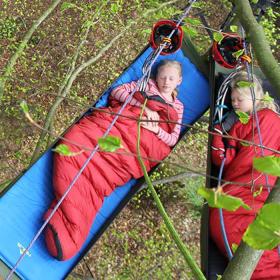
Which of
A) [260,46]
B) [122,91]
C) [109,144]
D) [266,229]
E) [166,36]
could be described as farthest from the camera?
[122,91]

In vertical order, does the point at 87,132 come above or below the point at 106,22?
below

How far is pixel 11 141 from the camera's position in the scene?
2.86 metres

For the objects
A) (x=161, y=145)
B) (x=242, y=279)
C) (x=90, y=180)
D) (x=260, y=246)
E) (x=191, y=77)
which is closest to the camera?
(x=260, y=246)

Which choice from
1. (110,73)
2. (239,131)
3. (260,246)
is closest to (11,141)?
(110,73)

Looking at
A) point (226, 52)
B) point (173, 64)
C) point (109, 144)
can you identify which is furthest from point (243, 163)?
point (109, 144)

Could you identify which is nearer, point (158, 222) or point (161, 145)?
point (161, 145)

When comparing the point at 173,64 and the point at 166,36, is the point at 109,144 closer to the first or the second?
the point at 166,36

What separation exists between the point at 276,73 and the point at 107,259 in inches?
93.4

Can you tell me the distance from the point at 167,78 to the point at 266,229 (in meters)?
1.87

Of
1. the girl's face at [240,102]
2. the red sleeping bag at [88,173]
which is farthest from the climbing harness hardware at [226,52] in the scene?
the red sleeping bag at [88,173]

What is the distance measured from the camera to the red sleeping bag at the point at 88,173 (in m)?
1.89

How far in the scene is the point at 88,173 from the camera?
2025 millimetres

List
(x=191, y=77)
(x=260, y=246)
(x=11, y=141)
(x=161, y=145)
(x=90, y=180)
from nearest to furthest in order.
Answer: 1. (x=260, y=246)
2. (x=90, y=180)
3. (x=161, y=145)
4. (x=191, y=77)
5. (x=11, y=141)

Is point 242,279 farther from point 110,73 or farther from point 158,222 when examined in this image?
point 110,73
